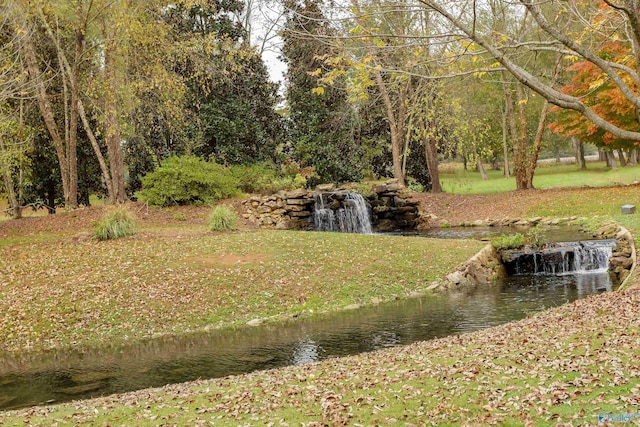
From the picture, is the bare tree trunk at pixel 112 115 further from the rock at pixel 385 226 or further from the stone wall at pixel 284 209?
the rock at pixel 385 226

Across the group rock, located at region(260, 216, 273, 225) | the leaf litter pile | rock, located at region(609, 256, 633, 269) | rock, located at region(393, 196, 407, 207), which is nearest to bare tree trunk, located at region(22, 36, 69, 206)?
rock, located at region(260, 216, 273, 225)

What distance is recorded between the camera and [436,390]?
6578 mm

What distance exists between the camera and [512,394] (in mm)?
6137

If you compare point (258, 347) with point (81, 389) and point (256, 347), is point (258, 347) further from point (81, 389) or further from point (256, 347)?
point (81, 389)

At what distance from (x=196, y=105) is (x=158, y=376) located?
20754mm

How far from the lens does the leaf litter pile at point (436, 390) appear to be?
5793 mm

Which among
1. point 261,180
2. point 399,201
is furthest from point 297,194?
point 399,201

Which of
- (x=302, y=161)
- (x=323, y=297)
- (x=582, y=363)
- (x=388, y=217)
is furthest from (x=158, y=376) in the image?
(x=302, y=161)

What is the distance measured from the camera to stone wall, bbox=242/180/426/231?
1013 inches

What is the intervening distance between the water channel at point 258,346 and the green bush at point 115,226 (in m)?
7.53

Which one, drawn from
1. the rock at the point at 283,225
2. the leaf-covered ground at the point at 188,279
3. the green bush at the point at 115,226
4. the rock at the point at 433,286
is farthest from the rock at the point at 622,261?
the green bush at the point at 115,226

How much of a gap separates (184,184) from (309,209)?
5.48 metres

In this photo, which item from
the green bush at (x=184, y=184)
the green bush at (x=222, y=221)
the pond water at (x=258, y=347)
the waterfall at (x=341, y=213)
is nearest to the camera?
the pond water at (x=258, y=347)

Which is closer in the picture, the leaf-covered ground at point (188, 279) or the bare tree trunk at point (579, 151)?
the leaf-covered ground at point (188, 279)
